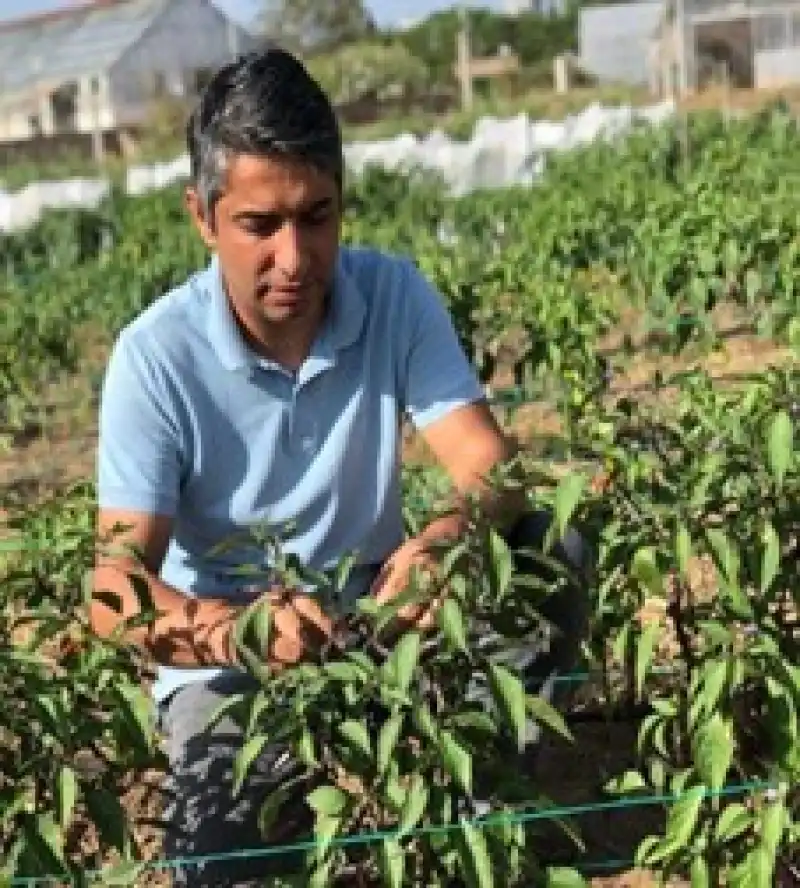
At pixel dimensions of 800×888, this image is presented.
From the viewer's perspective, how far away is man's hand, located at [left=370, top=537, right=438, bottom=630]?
1992 millimetres

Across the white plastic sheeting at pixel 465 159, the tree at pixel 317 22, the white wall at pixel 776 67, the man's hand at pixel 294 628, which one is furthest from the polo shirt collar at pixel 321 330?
the tree at pixel 317 22

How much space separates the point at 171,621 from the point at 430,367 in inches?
22.0

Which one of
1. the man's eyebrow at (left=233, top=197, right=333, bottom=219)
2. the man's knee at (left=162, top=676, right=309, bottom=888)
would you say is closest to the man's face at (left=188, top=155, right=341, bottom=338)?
the man's eyebrow at (left=233, top=197, right=333, bottom=219)

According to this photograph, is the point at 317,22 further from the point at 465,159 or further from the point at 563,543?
the point at 563,543

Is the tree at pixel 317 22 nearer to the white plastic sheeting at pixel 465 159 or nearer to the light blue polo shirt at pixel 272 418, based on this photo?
the white plastic sheeting at pixel 465 159

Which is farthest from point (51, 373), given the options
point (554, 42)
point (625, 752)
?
point (554, 42)

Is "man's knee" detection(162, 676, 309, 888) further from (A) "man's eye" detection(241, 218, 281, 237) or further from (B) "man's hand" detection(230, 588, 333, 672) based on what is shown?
(A) "man's eye" detection(241, 218, 281, 237)

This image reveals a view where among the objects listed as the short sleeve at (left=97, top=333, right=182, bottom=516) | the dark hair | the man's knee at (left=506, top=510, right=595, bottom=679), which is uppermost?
the dark hair

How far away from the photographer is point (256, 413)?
2.37 m

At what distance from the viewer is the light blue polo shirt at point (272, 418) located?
231cm

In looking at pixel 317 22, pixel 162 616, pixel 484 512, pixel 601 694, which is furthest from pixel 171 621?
pixel 317 22

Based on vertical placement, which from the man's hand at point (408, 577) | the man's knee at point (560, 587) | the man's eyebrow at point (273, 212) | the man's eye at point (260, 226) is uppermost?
the man's eyebrow at point (273, 212)

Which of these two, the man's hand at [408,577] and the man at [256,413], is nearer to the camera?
the man's hand at [408,577]

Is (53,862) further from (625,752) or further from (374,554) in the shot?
(625,752)
